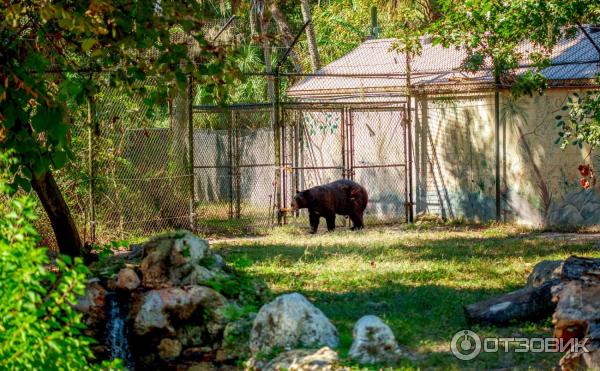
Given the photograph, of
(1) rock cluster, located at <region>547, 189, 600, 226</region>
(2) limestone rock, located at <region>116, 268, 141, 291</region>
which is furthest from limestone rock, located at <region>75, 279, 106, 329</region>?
(1) rock cluster, located at <region>547, 189, 600, 226</region>

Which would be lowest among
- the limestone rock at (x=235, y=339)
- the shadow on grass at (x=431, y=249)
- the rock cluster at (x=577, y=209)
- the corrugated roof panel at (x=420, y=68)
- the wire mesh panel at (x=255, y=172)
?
the limestone rock at (x=235, y=339)

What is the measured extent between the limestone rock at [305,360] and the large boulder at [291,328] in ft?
0.71

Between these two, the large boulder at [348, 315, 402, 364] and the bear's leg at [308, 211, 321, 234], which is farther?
the bear's leg at [308, 211, 321, 234]

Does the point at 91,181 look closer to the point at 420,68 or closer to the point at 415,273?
the point at 415,273

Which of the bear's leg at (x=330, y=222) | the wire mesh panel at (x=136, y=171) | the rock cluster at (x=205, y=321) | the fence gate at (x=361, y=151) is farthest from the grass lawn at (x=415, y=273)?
the fence gate at (x=361, y=151)

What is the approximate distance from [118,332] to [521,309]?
3964 millimetres

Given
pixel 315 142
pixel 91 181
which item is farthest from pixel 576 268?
pixel 315 142

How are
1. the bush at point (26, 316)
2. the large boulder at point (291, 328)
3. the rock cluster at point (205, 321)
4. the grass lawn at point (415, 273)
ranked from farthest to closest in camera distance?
1. the grass lawn at point (415, 273)
2. the large boulder at point (291, 328)
3. the rock cluster at point (205, 321)
4. the bush at point (26, 316)

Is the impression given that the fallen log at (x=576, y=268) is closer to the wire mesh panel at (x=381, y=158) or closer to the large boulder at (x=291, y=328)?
the large boulder at (x=291, y=328)

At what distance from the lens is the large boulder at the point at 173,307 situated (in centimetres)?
974

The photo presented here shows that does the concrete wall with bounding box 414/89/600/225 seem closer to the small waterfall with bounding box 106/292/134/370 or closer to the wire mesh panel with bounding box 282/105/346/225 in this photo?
the wire mesh panel with bounding box 282/105/346/225

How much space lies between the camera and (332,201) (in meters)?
18.9

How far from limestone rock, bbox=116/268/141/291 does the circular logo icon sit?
3413 mm

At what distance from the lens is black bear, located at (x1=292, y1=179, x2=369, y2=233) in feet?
61.6
